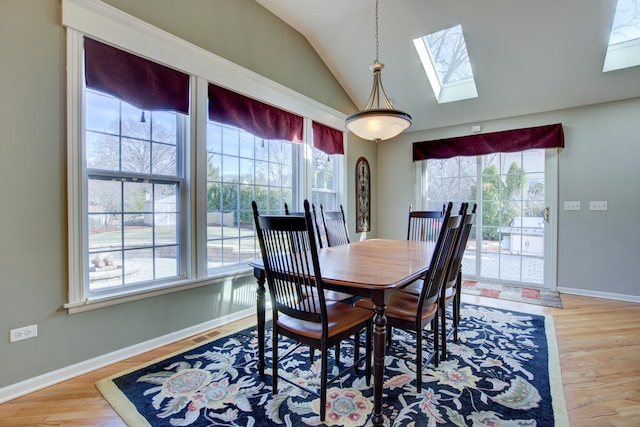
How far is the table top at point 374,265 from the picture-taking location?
1.61m

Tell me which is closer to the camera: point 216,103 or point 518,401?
point 518,401

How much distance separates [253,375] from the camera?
2049 mm

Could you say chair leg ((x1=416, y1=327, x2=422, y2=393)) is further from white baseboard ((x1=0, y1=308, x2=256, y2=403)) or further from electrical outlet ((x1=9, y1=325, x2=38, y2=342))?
electrical outlet ((x1=9, y1=325, x2=38, y2=342))

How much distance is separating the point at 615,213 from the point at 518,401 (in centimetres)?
326

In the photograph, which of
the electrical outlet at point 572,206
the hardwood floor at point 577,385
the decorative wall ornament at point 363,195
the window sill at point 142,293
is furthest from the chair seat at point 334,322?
the electrical outlet at point 572,206

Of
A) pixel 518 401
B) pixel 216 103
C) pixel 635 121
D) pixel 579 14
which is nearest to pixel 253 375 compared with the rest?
pixel 518 401

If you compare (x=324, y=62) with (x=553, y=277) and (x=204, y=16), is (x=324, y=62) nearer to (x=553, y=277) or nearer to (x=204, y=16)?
(x=204, y=16)

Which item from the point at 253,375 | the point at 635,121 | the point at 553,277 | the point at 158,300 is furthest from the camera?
the point at 553,277

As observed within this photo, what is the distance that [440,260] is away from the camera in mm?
1907

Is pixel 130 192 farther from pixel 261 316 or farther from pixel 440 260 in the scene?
pixel 440 260

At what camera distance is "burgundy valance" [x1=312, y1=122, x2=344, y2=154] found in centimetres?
410

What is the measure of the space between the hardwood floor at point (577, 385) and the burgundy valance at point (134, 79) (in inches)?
76.9

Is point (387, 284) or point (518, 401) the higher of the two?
point (387, 284)

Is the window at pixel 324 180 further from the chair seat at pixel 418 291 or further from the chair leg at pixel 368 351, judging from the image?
the chair leg at pixel 368 351
